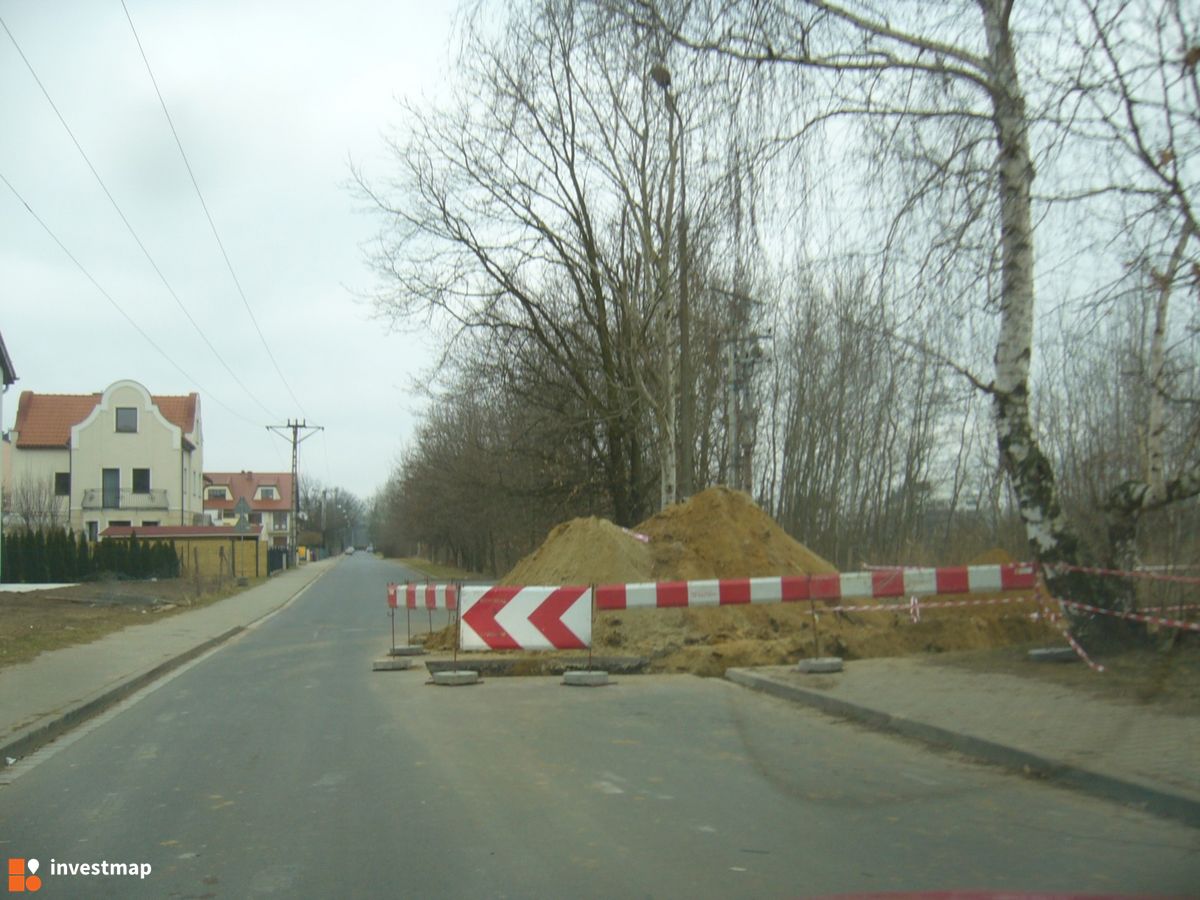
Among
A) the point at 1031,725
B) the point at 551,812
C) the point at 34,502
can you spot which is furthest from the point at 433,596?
the point at 34,502

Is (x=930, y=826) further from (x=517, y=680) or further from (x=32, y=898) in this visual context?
(x=517, y=680)

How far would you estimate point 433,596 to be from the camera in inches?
622

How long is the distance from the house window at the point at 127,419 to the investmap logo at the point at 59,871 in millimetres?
66149

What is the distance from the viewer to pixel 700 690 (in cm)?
1233

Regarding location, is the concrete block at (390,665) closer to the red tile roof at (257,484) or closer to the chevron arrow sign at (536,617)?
the chevron arrow sign at (536,617)

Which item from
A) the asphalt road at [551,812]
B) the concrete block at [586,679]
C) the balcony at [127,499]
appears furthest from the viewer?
the balcony at [127,499]

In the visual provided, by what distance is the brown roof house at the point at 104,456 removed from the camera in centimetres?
6556

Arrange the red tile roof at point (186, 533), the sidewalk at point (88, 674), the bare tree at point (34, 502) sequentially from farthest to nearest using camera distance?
1. the bare tree at point (34, 502)
2. the red tile roof at point (186, 533)
3. the sidewalk at point (88, 674)

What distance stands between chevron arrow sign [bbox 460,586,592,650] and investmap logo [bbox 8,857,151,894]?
823cm

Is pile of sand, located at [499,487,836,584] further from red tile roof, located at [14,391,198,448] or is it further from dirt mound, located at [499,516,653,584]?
red tile roof, located at [14,391,198,448]

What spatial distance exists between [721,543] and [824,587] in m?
4.93

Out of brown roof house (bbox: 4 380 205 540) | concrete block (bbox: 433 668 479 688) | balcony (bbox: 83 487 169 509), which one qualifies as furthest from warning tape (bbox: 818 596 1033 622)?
balcony (bbox: 83 487 169 509)

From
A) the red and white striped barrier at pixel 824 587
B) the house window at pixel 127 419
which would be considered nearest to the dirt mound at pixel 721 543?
the red and white striped barrier at pixel 824 587

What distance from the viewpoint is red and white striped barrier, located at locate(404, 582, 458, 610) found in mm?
15227
